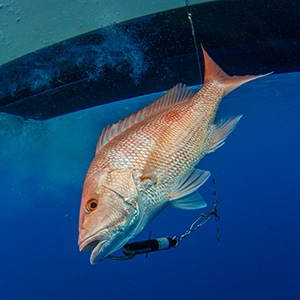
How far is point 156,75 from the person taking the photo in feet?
28.2

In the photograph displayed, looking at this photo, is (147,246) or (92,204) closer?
(92,204)

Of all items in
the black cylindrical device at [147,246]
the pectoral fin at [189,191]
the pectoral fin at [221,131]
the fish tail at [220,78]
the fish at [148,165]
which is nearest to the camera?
the fish at [148,165]

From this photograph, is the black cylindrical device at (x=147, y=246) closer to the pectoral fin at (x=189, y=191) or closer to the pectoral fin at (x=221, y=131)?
the pectoral fin at (x=189, y=191)

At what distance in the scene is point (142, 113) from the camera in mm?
2924

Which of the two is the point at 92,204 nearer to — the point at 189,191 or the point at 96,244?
the point at 96,244

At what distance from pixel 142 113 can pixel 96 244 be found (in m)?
1.30

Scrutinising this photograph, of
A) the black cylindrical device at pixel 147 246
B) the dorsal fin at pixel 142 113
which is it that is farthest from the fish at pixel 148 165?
the black cylindrical device at pixel 147 246

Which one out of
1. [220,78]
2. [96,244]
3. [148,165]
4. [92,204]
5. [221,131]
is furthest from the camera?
[220,78]

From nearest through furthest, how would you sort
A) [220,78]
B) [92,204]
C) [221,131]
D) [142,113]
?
[92,204] < [142,113] < [221,131] < [220,78]

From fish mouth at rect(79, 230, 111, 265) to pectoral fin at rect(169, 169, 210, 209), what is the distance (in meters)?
0.75

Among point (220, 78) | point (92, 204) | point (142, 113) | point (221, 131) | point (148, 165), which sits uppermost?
point (220, 78)

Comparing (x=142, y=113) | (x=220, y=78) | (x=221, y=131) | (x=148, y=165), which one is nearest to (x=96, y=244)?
(x=148, y=165)

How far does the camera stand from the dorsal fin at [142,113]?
2.83 metres

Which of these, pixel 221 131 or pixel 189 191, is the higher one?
pixel 221 131
